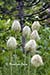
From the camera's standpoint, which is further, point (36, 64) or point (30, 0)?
point (30, 0)

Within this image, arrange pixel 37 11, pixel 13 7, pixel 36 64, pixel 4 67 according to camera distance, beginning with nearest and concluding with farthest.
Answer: pixel 36 64 < pixel 4 67 < pixel 13 7 < pixel 37 11

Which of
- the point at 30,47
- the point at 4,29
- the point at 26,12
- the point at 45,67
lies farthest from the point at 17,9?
the point at 30,47

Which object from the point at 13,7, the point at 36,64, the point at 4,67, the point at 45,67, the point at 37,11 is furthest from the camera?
the point at 37,11

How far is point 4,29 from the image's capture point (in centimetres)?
190

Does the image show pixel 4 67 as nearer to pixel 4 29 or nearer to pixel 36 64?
pixel 4 29

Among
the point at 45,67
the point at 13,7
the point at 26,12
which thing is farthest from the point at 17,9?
the point at 45,67

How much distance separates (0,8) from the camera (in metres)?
2.41

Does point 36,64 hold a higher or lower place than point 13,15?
higher

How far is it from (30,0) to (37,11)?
0.17 meters

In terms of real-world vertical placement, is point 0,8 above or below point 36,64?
below

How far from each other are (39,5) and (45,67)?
914 millimetres

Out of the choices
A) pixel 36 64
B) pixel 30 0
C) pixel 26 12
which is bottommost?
pixel 26 12

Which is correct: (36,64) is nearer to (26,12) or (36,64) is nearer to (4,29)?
(4,29)

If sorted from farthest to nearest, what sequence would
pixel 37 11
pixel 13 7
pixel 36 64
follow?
pixel 37 11 → pixel 13 7 → pixel 36 64
